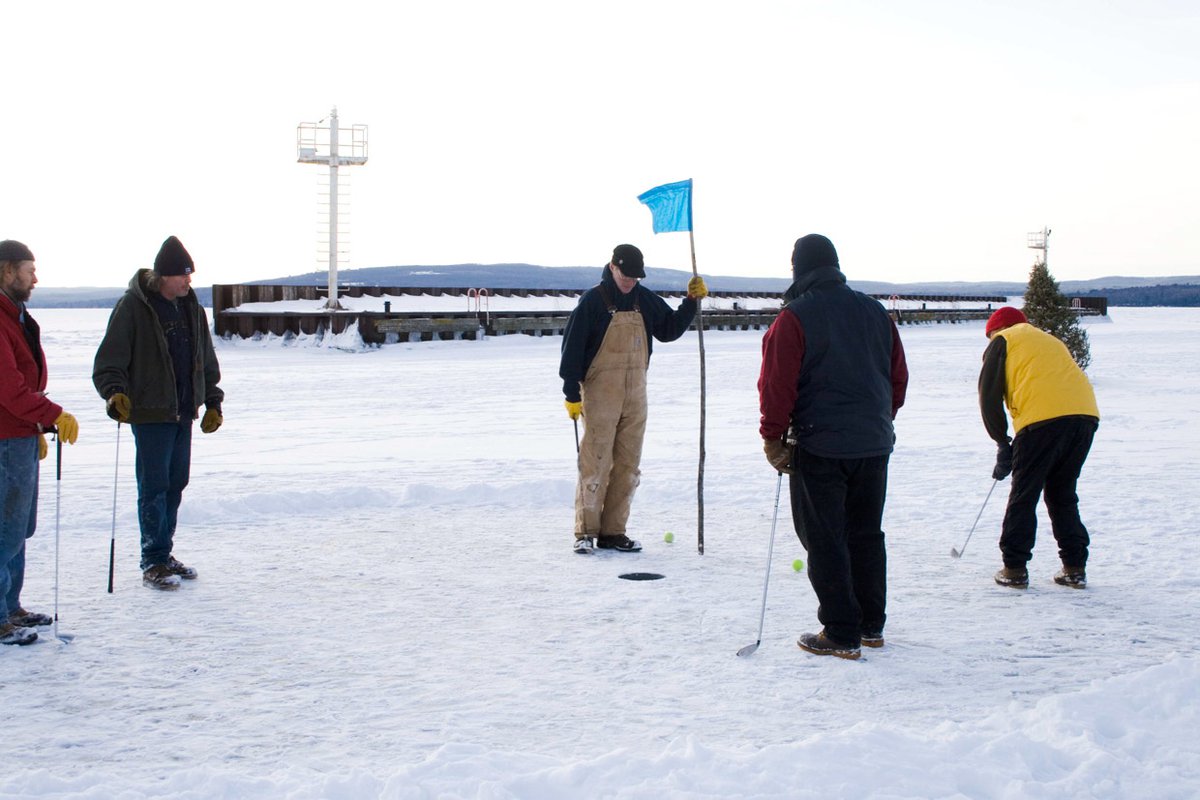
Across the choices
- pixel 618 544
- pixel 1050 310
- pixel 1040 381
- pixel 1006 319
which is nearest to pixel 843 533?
pixel 1040 381

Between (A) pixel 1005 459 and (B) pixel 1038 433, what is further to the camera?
(A) pixel 1005 459

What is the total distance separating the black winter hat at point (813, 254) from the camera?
16.3 ft

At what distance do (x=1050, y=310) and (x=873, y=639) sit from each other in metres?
16.1

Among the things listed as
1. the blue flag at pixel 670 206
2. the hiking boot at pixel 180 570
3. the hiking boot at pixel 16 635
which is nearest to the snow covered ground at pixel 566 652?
the hiking boot at pixel 16 635

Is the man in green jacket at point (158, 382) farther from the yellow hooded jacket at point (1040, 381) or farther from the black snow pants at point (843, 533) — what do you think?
the yellow hooded jacket at point (1040, 381)

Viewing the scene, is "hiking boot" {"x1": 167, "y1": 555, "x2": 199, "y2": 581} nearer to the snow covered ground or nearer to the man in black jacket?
the snow covered ground

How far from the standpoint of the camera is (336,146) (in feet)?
116

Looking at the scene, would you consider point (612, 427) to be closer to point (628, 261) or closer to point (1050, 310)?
point (628, 261)

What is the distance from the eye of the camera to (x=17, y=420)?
16.3 ft

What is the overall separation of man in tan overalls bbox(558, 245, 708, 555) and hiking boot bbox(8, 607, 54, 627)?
10.2 ft

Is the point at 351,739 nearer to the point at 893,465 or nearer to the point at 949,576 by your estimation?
the point at 949,576

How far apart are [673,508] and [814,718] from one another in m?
4.58

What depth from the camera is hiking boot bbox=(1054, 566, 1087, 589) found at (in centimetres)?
605

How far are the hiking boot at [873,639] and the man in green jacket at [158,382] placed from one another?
12.2 ft
